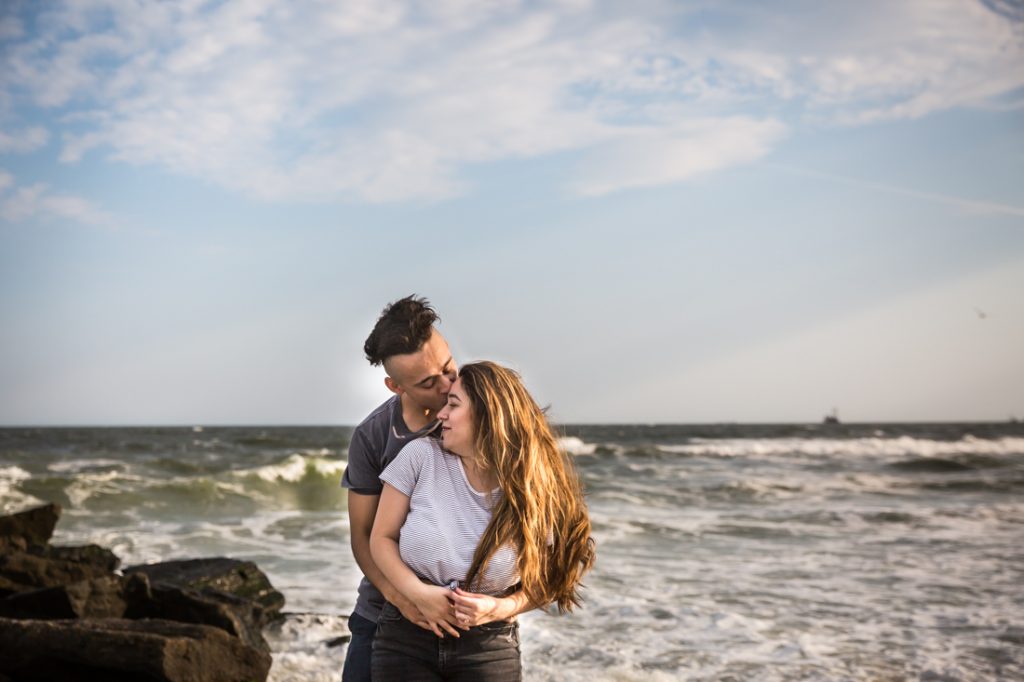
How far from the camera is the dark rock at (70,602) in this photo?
643 centimetres

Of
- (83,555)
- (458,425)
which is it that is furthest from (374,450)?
(83,555)

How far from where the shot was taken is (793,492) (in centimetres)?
2264

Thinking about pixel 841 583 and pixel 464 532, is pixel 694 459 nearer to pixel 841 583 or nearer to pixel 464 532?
pixel 841 583

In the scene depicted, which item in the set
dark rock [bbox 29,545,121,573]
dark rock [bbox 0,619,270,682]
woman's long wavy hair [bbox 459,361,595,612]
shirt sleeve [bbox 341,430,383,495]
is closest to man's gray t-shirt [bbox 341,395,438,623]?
shirt sleeve [bbox 341,430,383,495]

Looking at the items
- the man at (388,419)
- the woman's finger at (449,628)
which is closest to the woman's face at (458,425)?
the man at (388,419)

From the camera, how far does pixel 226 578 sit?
26.8ft

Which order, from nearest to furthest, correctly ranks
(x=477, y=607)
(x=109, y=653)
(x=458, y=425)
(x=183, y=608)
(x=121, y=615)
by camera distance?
(x=477, y=607)
(x=458, y=425)
(x=109, y=653)
(x=121, y=615)
(x=183, y=608)

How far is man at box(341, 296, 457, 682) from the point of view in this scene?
302 cm

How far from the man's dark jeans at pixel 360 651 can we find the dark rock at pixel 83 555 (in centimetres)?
596

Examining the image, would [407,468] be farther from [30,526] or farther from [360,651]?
[30,526]

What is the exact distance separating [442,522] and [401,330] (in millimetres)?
652

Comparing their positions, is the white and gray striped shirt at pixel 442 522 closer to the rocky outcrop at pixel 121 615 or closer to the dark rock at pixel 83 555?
the rocky outcrop at pixel 121 615

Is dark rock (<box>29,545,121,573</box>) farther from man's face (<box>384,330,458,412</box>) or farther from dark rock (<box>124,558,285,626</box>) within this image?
man's face (<box>384,330,458,412</box>)

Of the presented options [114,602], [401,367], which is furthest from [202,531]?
[401,367]
